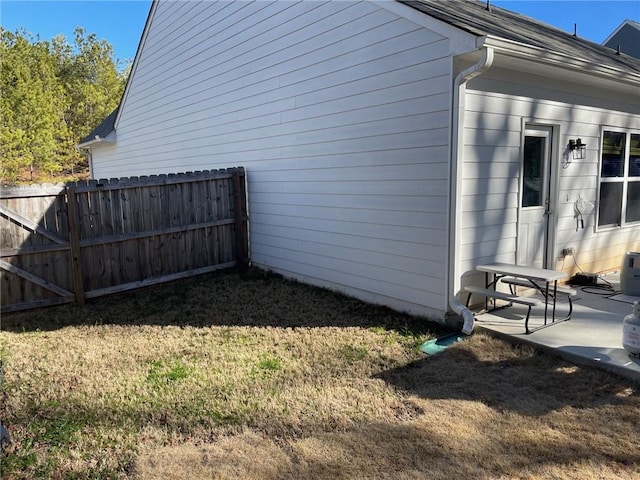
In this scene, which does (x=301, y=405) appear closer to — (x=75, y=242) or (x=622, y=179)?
(x=75, y=242)

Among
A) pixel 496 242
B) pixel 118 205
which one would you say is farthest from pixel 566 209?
pixel 118 205

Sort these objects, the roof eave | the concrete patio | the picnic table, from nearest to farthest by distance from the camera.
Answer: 1. the concrete patio
2. the roof eave
3. the picnic table

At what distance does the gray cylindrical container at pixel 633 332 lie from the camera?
3628mm

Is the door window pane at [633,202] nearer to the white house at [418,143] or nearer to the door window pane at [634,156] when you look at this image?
the white house at [418,143]

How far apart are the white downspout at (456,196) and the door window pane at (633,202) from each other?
4.12 metres

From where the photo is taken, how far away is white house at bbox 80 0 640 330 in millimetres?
4730

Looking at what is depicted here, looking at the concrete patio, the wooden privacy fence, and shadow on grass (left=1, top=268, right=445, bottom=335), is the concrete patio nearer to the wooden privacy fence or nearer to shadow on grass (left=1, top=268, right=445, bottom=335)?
shadow on grass (left=1, top=268, right=445, bottom=335)

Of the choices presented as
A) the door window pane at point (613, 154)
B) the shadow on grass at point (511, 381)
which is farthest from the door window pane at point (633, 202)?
the shadow on grass at point (511, 381)

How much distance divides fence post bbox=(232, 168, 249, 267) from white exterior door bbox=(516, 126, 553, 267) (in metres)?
4.49

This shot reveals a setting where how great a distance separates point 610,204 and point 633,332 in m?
3.88

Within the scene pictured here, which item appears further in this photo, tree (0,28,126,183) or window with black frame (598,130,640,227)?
tree (0,28,126,183)

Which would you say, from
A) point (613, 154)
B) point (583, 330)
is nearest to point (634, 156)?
point (613, 154)

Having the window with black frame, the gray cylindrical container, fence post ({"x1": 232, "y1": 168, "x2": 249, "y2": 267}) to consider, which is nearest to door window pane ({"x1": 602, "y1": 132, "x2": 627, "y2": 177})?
the window with black frame

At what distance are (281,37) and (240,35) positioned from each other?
4.38ft
